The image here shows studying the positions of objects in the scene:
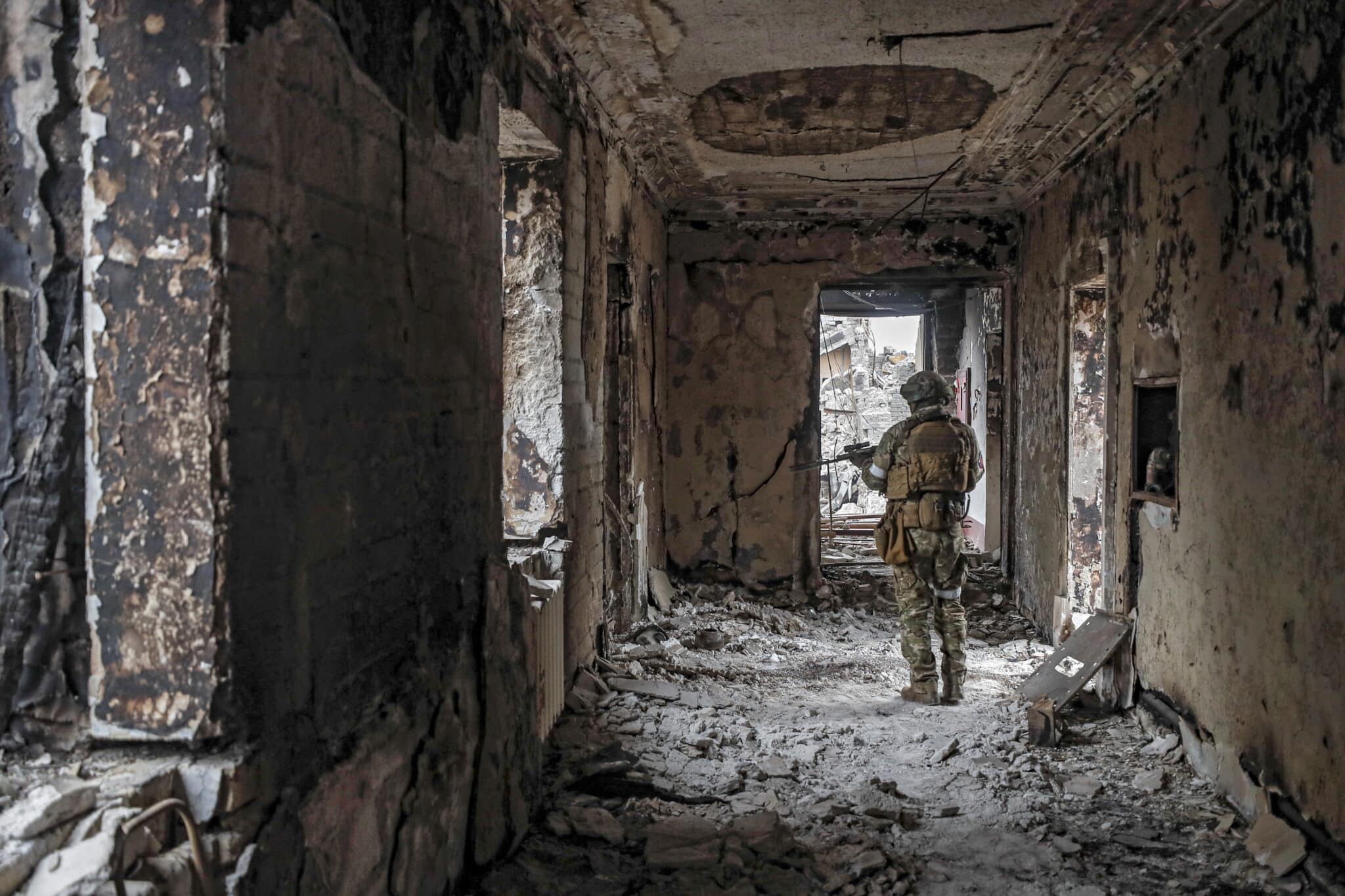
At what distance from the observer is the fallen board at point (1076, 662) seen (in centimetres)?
442

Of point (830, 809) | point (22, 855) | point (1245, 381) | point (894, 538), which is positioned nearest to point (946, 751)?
point (830, 809)

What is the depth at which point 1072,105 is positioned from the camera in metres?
4.69

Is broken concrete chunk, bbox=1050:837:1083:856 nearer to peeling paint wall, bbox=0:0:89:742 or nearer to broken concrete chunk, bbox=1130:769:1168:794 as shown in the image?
broken concrete chunk, bbox=1130:769:1168:794

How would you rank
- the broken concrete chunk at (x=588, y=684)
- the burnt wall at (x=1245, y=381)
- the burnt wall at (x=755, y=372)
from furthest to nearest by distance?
the burnt wall at (x=755, y=372) → the broken concrete chunk at (x=588, y=684) → the burnt wall at (x=1245, y=381)

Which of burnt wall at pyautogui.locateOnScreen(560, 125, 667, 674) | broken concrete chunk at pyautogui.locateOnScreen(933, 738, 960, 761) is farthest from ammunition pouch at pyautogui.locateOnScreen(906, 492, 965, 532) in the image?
burnt wall at pyautogui.locateOnScreen(560, 125, 667, 674)

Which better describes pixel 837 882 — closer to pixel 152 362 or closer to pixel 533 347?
pixel 152 362

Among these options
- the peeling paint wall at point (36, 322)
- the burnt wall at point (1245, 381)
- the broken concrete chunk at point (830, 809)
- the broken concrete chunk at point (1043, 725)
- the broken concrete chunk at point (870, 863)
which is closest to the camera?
the peeling paint wall at point (36, 322)

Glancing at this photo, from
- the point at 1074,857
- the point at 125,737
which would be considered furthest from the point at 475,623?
the point at 1074,857

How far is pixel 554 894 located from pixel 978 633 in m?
4.27

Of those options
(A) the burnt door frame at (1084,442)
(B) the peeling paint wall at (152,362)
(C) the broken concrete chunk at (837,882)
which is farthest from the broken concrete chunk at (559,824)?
(A) the burnt door frame at (1084,442)

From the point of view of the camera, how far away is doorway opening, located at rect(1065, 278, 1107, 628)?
587cm

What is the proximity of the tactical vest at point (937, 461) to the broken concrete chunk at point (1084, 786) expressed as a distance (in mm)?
1468

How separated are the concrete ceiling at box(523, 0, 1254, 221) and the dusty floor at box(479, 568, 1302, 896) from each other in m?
2.76

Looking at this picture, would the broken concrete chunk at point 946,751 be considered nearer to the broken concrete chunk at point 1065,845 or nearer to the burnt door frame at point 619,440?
the broken concrete chunk at point 1065,845
